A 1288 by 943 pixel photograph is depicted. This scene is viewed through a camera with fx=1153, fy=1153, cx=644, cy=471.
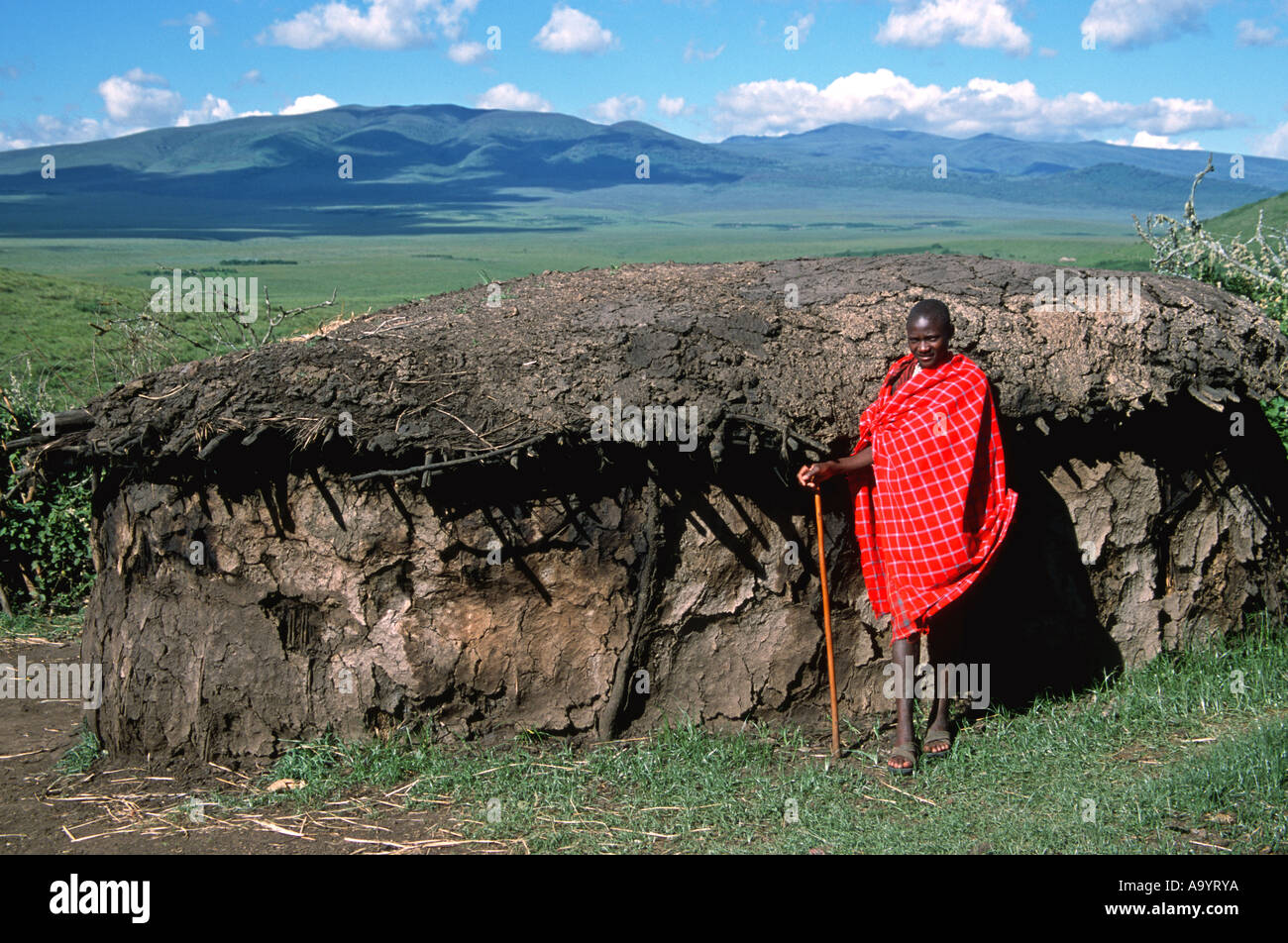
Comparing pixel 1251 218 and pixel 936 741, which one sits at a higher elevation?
pixel 1251 218

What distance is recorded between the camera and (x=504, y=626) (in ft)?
17.0

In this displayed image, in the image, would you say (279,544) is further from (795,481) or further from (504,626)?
(795,481)

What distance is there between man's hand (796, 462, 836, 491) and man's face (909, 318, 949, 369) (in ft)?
1.90

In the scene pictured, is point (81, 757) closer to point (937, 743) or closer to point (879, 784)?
point (879, 784)

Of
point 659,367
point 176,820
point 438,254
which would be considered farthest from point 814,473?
point 438,254

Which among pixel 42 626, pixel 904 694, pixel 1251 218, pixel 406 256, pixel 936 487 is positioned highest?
pixel 406 256

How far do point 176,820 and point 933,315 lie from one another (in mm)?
3793

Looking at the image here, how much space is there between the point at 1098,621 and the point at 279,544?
3.94 m

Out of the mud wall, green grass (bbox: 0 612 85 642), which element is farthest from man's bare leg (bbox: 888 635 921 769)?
green grass (bbox: 0 612 85 642)

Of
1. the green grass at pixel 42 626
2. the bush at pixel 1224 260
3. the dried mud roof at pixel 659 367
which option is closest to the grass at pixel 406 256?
the dried mud roof at pixel 659 367

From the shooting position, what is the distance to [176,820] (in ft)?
15.9

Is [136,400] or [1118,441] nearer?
[136,400]

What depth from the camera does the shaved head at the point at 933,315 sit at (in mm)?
4746
